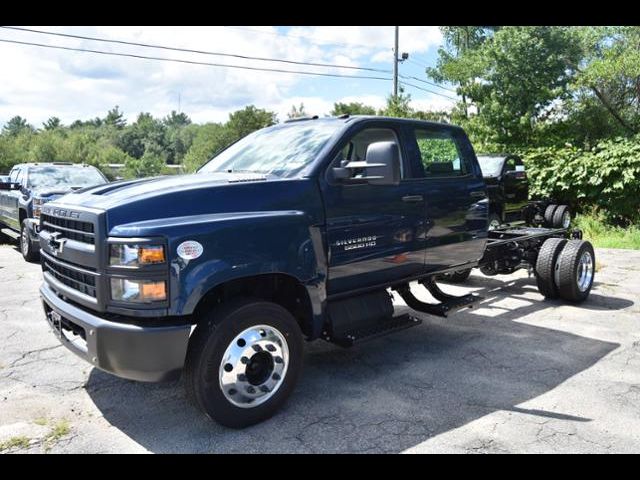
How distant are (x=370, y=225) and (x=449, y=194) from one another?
1.15 metres

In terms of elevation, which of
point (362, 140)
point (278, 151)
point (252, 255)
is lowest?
point (252, 255)

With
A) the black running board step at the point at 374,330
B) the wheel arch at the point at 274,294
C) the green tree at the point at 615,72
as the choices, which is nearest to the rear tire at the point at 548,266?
the black running board step at the point at 374,330

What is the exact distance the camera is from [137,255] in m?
3.13

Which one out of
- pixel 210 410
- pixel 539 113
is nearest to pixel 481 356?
pixel 210 410

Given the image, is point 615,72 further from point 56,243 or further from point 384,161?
point 56,243

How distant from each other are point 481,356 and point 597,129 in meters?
17.0

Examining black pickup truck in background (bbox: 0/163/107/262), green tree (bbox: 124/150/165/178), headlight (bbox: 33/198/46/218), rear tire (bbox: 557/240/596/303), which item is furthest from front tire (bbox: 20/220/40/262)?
green tree (bbox: 124/150/165/178)

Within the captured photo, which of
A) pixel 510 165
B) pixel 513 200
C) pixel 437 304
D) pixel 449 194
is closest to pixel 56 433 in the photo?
pixel 437 304

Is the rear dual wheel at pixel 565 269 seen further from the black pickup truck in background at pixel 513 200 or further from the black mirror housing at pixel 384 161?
the black pickup truck in background at pixel 513 200

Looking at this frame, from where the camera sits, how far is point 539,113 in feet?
63.8

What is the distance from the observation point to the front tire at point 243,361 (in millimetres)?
3326

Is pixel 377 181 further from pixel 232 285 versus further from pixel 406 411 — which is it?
pixel 406 411

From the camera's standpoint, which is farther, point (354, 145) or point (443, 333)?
point (443, 333)
